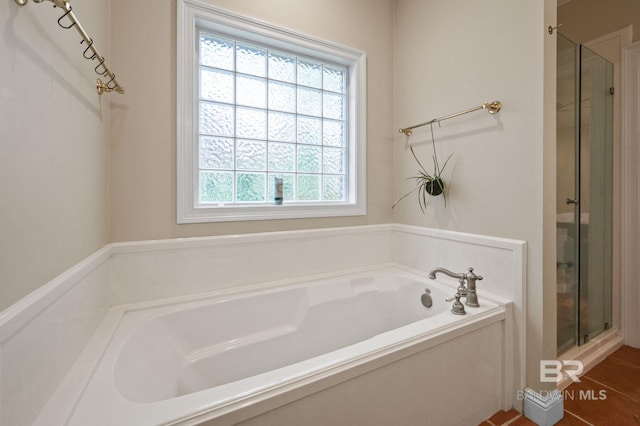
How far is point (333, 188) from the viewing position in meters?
2.20

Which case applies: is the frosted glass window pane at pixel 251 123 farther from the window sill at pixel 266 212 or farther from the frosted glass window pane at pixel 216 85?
the window sill at pixel 266 212

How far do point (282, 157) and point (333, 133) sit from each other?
47 centimetres

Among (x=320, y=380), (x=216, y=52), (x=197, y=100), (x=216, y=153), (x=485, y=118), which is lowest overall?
(x=320, y=380)

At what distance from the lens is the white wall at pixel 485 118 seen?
141cm

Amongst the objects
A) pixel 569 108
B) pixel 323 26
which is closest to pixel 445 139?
pixel 569 108

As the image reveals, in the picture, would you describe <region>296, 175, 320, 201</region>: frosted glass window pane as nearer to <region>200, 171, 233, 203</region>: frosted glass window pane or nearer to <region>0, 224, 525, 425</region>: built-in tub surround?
<region>0, 224, 525, 425</region>: built-in tub surround

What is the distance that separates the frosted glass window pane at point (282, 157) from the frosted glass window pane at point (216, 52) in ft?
1.82

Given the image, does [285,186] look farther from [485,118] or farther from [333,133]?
[485,118]

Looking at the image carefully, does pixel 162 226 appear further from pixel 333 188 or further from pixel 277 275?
pixel 333 188

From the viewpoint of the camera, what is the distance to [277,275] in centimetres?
185

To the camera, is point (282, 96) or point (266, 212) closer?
point (266, 212)

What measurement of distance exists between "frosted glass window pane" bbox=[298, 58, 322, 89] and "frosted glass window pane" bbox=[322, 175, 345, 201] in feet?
2.22

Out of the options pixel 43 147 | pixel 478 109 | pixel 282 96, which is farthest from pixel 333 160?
pixel 43 147
